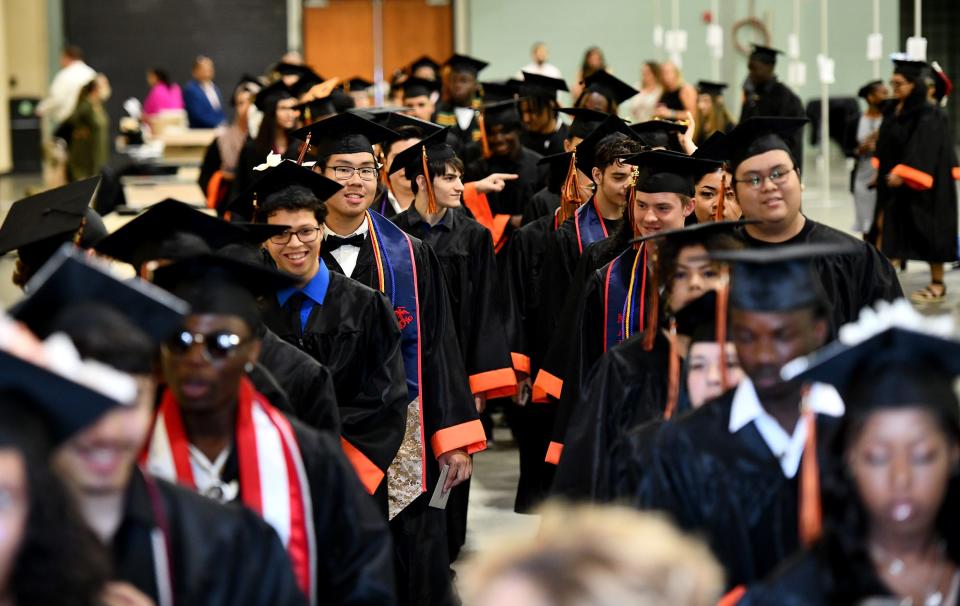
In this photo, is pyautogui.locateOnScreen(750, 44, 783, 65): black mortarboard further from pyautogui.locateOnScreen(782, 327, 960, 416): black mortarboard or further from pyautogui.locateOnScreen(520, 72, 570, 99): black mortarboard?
pyautogui.locateOnScreen(782, 327, 960, 416): black mortarboard

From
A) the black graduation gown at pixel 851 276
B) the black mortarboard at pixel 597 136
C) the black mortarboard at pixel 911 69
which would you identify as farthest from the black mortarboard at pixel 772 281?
the black mortarboard at pixel 911 69

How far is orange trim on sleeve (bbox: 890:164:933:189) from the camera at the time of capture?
12.4m

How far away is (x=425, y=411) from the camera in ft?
18.2

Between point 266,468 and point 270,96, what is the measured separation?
6.89m

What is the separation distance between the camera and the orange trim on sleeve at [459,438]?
5.48 m

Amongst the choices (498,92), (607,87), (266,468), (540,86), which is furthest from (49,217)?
(498,92)

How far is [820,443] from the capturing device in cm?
279

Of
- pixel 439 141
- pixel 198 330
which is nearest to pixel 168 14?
pixel 439 141

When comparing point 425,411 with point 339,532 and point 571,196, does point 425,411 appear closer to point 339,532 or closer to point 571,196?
point 571,196

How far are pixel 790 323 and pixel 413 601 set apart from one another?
273 centimetres

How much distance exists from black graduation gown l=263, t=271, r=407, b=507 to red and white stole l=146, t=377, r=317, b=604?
1.60 metres

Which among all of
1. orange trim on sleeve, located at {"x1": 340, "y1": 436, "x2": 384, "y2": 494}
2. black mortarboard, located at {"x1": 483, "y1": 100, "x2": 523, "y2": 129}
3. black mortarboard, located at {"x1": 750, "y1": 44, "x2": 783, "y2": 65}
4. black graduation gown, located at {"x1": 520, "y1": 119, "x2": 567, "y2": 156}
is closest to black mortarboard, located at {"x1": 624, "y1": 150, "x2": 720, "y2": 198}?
orange trim on sleeve, located at {"x1": 340, "y1": 436, "x2": 384, "y2": 494}

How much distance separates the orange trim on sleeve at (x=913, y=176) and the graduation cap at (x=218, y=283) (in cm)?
994

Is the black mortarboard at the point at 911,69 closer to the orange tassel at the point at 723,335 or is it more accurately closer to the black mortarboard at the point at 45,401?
the orange tassel at the point at 723,335
